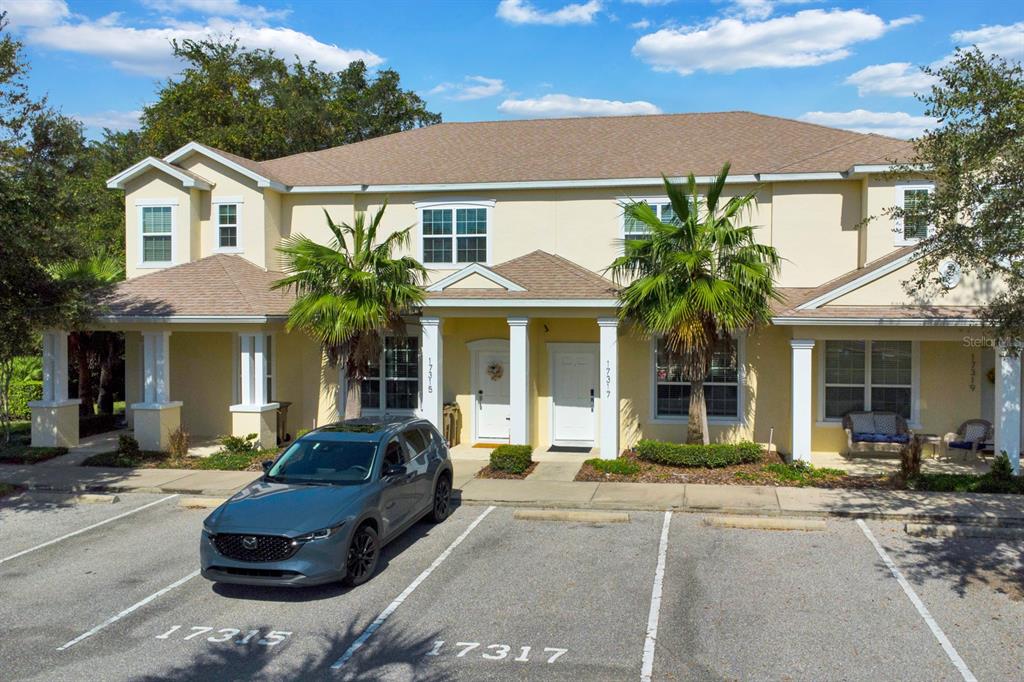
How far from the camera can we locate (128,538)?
11.7 meters

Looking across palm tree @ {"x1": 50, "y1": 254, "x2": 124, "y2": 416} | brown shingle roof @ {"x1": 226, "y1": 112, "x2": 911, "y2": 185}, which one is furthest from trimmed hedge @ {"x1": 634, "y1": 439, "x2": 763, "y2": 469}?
palm tree @ {"x1": 50, "y1": 254, "x2": 124, "y2": 416}

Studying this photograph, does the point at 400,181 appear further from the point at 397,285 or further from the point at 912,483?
the point at 912,483

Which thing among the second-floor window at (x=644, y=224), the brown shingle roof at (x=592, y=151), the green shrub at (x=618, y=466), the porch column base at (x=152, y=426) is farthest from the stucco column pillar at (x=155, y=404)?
the second-floor window at (x=644, y=224)

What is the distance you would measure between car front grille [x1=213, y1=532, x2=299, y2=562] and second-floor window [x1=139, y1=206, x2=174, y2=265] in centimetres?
1328

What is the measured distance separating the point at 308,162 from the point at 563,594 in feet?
50.1

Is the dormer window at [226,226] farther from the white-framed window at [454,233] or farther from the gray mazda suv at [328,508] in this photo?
the gray mazda suv at [328,508]

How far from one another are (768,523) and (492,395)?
27.4ft

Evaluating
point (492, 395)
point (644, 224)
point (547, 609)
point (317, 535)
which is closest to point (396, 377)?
point (492, 395)

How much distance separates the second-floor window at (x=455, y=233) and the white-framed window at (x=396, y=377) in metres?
2.10

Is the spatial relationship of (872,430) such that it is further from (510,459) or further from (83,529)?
(83,529)

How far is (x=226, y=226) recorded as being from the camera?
20.1 metres

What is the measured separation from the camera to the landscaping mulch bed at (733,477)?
46.7 feet

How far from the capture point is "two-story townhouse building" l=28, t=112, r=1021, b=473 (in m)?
16.5

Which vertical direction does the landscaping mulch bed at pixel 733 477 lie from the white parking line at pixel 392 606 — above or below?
above
